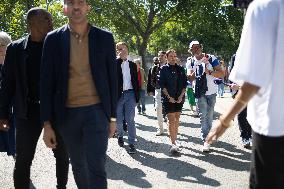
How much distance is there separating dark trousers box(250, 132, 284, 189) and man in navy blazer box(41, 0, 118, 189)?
1.55 meters

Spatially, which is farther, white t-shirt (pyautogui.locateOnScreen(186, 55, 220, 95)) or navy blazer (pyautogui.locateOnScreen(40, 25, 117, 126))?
white t-shirt (pyautogui.locateOnScreen(186, 55, 220, 95))

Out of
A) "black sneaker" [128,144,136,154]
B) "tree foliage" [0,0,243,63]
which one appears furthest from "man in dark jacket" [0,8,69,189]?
"tree foliage" [0,0,243,63]

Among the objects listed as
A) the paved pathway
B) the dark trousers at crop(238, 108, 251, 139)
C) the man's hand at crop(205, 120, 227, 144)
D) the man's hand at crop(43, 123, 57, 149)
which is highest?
the man's hand at crop(205, 120, 227, 144)

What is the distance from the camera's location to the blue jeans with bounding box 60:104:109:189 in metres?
3.84

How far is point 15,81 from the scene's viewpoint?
14.5 feet

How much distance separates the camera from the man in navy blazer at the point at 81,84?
3.85 meters

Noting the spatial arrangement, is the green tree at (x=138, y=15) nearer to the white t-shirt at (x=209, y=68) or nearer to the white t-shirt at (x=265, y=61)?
the white t-shirt at (x=209, y=68)

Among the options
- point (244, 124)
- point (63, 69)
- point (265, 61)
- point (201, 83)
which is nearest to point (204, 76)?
point (201, 83)

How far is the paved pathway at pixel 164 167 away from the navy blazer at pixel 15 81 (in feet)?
5.44

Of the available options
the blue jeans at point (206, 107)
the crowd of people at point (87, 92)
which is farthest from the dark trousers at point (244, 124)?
the crowd of people at point (87, 92)

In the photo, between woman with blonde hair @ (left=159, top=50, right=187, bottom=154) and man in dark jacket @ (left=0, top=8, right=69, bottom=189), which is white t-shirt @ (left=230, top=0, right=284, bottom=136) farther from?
woman with blonde hair @ (left=159, top=50, right=187, bottom=154)

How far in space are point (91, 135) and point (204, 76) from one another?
4.94 meters

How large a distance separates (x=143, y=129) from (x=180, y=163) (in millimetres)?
4146

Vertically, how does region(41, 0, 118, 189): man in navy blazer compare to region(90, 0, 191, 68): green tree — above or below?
below
